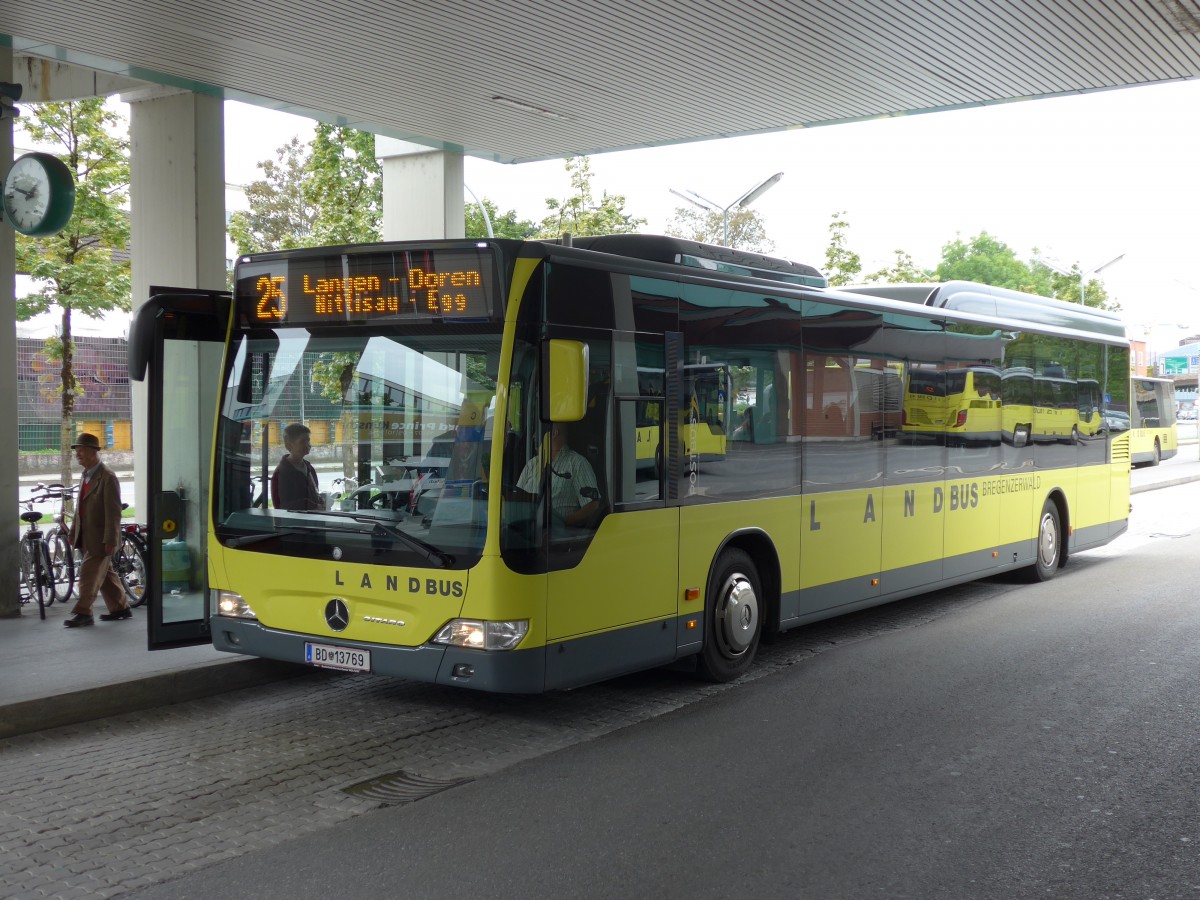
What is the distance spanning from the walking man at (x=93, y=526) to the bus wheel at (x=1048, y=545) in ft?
33.5

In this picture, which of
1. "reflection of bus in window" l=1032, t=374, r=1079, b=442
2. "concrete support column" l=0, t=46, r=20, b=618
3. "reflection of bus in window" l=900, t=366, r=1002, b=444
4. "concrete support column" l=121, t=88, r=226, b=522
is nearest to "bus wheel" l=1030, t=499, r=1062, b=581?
"reflection of bus in window" l=1032, t=374, r=1079, b=442

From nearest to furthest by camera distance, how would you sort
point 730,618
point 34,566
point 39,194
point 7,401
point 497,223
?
point 730,618
point 39,194
point 7,401
point 34,566
point 497,223

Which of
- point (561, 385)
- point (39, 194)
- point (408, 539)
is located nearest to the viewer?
point (561, 385)

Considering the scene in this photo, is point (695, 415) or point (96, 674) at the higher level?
point (695, 415)

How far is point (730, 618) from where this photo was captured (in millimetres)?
8445

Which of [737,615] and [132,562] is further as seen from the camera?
[132,562]

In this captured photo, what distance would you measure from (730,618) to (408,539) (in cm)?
277

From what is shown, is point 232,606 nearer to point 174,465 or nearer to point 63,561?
point 174,465

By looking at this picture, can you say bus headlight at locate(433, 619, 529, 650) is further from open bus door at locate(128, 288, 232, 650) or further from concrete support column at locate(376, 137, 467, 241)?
concrete support column at locate(376, 137, 467, 241)

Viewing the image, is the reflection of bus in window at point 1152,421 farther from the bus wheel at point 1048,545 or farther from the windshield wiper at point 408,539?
the windshield wiper at point 408,539

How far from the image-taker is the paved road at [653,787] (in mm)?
4953

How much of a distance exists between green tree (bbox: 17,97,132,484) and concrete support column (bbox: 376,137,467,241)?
12.6 ft

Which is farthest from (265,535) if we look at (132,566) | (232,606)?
(132,566)

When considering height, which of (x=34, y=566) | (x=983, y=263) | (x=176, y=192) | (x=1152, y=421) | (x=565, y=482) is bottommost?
(x=34, y=566)
